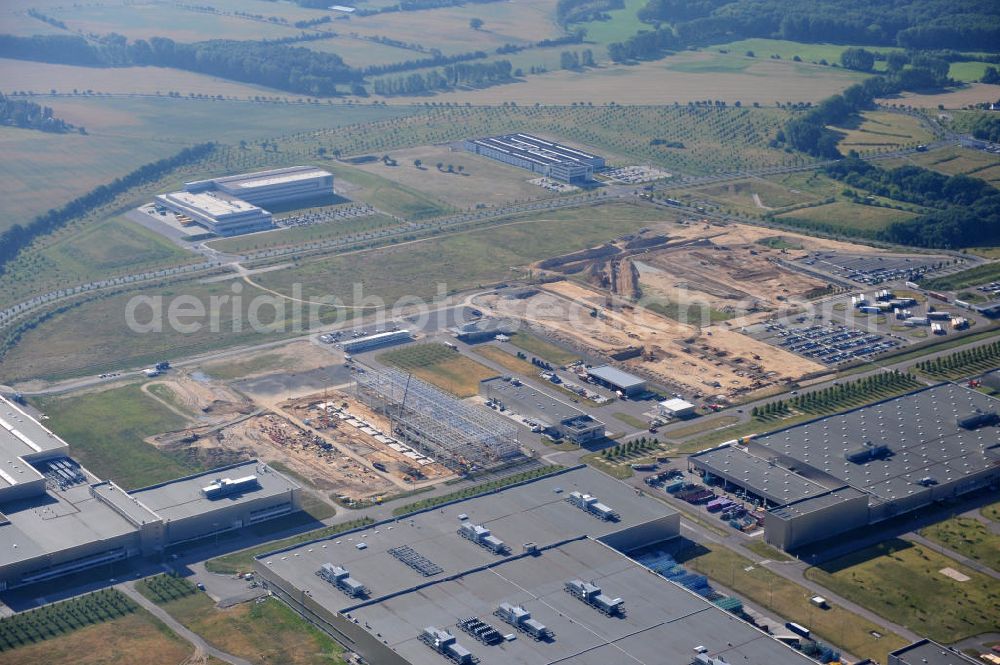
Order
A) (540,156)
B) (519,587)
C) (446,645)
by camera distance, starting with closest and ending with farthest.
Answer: (446,645), (519,587), (540,156)

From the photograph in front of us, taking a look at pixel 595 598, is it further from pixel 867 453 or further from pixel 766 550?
pixel 867 453

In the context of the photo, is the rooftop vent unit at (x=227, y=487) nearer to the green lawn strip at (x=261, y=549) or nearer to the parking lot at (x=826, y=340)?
the green lawn strip at (x=261, y=549)

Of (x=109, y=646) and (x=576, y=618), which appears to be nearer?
(x=576, y=618)

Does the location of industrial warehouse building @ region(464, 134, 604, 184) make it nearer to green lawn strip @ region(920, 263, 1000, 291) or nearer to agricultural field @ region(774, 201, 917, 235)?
agricultural field @ region(774, 201, 917, 235)

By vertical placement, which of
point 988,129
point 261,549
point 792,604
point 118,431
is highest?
point 988,129

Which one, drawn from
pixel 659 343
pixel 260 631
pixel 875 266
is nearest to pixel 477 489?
pixel 260 631

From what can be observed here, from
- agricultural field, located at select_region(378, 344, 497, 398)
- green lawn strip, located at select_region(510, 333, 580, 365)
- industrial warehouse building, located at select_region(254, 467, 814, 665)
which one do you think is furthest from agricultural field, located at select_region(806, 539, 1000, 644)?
green lawn strip, located at select_region(510, 333, 580, 365)
